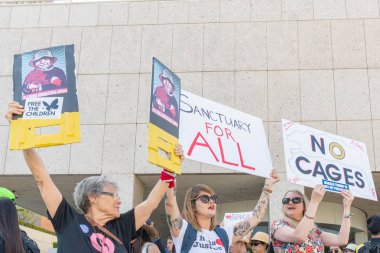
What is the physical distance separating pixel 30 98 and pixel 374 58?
36.8 feet

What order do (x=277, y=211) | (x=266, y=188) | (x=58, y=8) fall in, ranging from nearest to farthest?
(x=266, y=188)
(x=277, y=211)
(x=58, y=8)

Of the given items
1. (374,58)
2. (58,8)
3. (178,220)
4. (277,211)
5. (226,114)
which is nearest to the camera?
(178,220)

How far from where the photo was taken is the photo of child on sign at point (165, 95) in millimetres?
4109

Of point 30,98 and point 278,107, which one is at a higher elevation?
point 278,107

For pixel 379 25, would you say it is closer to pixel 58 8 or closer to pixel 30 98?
pixel 58 8

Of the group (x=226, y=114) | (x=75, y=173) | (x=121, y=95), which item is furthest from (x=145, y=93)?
(x=226, y=114)

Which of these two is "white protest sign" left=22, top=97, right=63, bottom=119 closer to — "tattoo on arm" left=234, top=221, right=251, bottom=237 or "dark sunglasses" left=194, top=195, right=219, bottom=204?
"dark sunglasses" left=194, top=195, right=219, bottom=204

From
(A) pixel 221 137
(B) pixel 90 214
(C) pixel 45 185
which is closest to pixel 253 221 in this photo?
(A) pixel 221 137

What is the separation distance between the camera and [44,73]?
3506 mm

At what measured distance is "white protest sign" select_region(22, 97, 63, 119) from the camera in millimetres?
3348

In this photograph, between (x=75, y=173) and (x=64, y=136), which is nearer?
(x=64, y=136)

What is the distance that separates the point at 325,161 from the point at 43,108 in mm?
3488

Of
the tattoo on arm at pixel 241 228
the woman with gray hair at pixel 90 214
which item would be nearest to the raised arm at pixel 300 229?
the tattoo on arm at pixel 241 228

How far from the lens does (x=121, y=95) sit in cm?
1326
